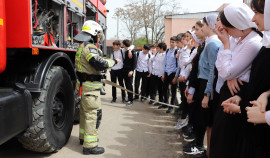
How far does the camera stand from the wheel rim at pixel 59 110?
3209 millimetres

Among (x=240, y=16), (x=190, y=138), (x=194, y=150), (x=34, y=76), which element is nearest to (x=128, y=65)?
(x=190, y=138)

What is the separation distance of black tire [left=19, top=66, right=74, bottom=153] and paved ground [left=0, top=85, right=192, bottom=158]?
345 mm

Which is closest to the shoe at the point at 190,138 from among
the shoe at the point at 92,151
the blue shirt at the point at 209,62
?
the blue shirt at the point at 209,62

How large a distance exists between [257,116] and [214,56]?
4.97ft

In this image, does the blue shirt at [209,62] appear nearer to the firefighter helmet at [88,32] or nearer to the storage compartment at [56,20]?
the firefighter helmet at [88,32]

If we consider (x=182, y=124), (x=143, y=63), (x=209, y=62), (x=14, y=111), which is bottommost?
(x=182, y=124)

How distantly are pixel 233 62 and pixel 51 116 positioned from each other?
2150mm

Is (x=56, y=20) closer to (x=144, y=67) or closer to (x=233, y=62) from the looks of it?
(x=233, y=62)

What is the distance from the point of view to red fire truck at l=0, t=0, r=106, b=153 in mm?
2312

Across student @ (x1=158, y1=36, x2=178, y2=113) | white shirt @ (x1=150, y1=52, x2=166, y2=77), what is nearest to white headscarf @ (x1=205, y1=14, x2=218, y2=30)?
student @ (x1=158, y1=36, x2=178, y2=113)

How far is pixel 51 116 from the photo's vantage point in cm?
298

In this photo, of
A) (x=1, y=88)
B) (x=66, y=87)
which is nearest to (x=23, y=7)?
(x=1, y=88)

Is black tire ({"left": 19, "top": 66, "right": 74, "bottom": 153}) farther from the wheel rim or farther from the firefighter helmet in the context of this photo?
the firefighter helmet

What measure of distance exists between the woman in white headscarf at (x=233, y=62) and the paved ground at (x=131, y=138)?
1.69m
